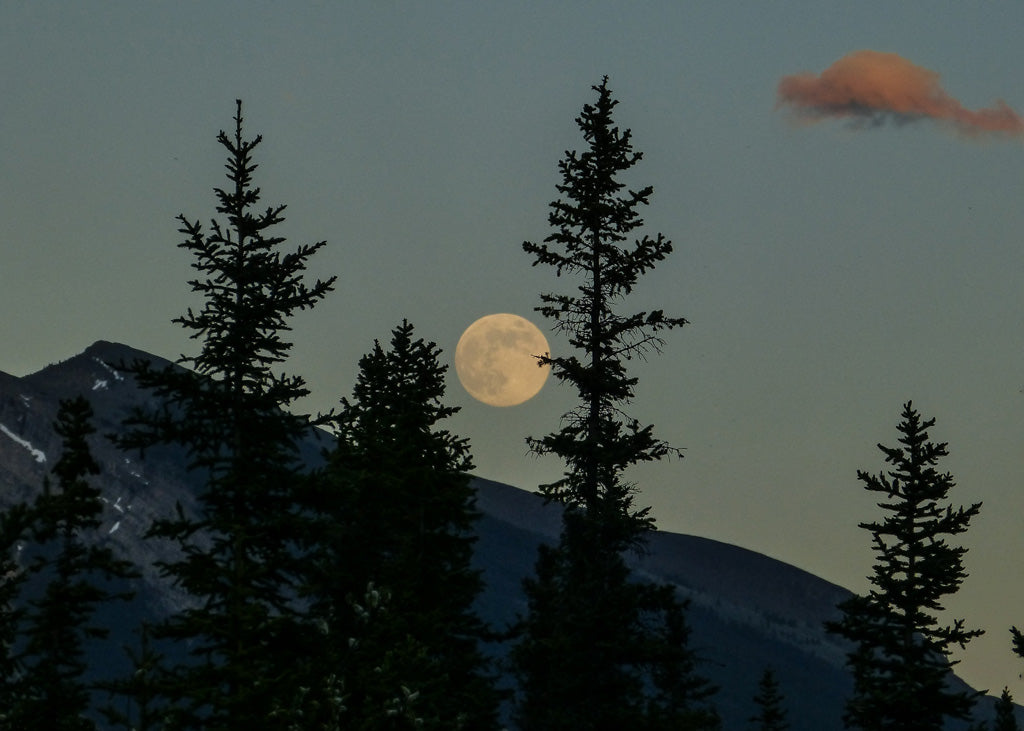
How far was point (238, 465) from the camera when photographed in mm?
29375

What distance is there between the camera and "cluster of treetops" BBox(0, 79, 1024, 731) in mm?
28500

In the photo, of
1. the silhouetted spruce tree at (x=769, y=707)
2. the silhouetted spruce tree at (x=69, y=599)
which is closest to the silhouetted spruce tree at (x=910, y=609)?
the silhouetted spruce tree at (x=69, y=599)

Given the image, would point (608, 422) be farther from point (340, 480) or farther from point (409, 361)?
point (409, 361)

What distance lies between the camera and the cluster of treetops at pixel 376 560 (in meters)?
28.5

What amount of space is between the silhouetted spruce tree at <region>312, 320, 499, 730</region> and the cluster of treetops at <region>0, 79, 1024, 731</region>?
0.08 meters

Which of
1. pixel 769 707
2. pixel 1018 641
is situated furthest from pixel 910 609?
pixel 769 707

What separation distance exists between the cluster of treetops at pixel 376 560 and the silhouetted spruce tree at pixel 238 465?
0.18ft

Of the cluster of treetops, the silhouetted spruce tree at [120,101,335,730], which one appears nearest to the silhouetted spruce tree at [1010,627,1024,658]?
the cluster of treetops

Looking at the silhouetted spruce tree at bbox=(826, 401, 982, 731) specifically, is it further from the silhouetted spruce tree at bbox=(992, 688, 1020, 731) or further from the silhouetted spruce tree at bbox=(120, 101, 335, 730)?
the silhouetted spruce tree at bbox=(992, 688, 1020, 731)

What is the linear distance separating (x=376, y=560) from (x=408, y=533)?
42.4 inches

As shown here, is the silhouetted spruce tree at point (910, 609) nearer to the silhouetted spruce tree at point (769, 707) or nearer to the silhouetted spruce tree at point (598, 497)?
the silhouetted spruce tree at point (598, 497)

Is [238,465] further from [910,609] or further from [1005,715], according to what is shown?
[1005,715]

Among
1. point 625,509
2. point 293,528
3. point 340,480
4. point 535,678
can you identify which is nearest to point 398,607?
point 340,480

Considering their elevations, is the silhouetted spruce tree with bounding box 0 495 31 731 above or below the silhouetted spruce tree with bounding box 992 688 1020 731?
below
